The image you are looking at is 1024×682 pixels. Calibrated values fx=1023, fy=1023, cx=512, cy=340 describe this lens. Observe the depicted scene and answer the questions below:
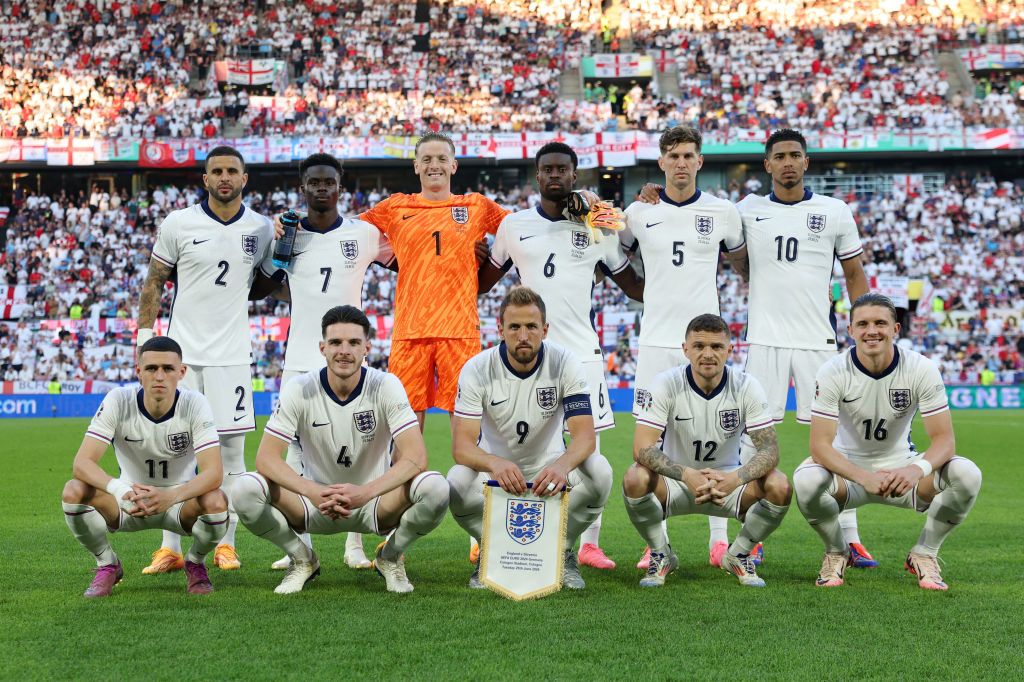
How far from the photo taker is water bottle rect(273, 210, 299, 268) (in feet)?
19.5

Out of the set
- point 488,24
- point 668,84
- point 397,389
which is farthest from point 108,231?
point 397,389

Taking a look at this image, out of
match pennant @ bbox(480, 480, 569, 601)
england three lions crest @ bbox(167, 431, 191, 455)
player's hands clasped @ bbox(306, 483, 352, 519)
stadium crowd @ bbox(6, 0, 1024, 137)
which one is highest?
stadium crowd @ bbox(6, 0, 1024, 137)

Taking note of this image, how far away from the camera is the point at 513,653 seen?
3738 mm

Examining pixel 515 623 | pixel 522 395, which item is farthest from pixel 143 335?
pixel 515 623

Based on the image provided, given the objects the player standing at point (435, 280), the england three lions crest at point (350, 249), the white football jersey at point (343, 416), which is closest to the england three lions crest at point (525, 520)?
the white football jersey at point (343, 416)

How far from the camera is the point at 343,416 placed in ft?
16.3

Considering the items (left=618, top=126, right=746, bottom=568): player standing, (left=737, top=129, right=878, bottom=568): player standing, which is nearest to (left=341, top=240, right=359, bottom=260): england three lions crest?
(left=618, top=126, right=746, bottom=568): player standing

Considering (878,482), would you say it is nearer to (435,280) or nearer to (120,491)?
(435,280)

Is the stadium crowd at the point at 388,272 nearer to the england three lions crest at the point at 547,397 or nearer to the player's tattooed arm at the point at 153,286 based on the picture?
the player's tattooed arm at the point at 153,286

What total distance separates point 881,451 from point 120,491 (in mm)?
3752

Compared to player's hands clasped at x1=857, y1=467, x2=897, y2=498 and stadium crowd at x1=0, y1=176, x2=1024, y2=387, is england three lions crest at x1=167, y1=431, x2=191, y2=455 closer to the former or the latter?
player's hands clasped at x1=857, y1=467, x2=897, y2=498

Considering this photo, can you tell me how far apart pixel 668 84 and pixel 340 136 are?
1063cm

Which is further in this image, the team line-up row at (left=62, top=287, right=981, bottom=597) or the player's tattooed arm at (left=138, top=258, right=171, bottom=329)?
the player's tattooed arm at (left=138, top=258, right=171, bottom=329)

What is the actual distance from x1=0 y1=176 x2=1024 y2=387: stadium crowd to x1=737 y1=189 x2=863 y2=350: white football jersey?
1710 centimetres
